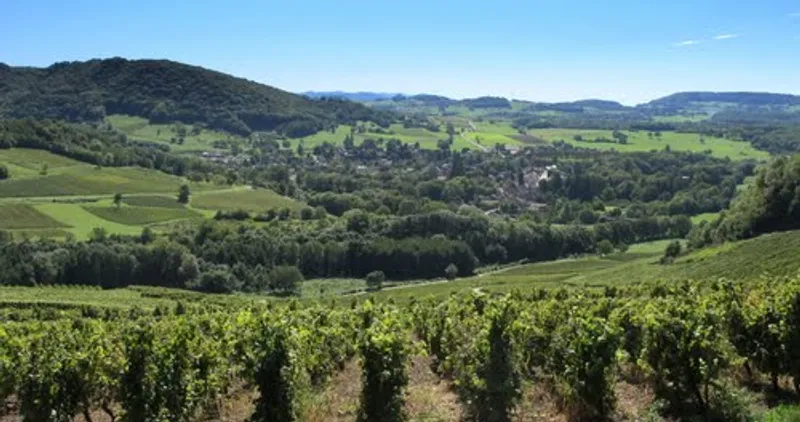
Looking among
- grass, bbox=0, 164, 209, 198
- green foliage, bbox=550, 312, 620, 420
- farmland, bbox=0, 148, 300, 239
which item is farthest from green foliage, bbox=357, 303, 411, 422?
grass, bbox=0, 164, 209, 198

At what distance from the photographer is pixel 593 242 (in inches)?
6752

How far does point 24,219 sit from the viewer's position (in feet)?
472

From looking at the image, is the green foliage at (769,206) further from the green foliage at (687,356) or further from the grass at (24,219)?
the grass at (24,219)

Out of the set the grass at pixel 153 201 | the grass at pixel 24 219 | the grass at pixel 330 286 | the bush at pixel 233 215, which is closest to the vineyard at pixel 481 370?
the grass at pixel 330 286

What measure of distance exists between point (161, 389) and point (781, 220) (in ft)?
363

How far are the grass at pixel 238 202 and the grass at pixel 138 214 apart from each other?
1157 cm

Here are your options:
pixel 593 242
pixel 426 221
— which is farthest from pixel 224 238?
pixel 593 242

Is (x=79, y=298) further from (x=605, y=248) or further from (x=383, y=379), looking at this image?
(x=605, y=248)

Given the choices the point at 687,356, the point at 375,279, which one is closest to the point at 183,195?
the point at 375,279

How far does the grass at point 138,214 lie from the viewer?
154m

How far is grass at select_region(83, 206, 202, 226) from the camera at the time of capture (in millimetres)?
154500

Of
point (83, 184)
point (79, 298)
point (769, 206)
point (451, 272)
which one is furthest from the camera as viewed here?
point (83, 184)

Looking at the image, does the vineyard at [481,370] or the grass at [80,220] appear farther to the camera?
the grass at [80,220]

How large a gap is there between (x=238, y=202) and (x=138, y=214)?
3086 cm
